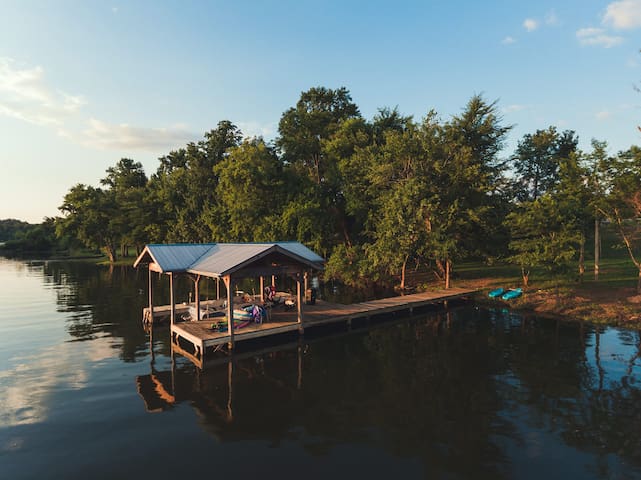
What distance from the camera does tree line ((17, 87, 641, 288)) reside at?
2820 cm

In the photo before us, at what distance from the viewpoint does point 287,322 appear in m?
20.9

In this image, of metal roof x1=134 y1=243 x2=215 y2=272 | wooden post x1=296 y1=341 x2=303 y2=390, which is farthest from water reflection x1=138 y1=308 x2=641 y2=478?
metal roof x1=134 y1=243 x2=215 y2=272

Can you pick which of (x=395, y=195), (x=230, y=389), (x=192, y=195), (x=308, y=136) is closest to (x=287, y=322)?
(x=230, y=389)

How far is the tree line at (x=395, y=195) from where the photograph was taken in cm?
2820

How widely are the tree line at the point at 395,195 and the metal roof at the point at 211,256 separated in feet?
46.7

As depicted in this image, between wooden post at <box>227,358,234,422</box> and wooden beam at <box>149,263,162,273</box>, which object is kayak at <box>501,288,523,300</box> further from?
wooden beam at <box>149,263,162,273</box>

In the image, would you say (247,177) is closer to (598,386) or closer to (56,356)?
(56,356)

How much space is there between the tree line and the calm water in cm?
1093

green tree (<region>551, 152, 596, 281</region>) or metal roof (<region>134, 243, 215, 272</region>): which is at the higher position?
green tree (<region>551, 152, 596, 281</region>)

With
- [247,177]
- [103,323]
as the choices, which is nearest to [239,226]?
[247,177]

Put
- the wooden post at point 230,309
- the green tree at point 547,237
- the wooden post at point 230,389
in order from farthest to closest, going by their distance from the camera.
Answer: the green tree at point 547,237, the wooden post at point 230,309, the wooden post at point 230,389

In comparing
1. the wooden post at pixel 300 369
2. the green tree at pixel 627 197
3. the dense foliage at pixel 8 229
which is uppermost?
the dense foliage at pixel 8 229

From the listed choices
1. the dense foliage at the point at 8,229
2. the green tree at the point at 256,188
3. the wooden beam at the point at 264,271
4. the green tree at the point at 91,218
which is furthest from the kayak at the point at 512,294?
the dense foliage at the point at 8,229

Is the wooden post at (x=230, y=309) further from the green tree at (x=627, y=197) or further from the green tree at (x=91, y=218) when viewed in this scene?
the green tree at (x=91, y=218)
